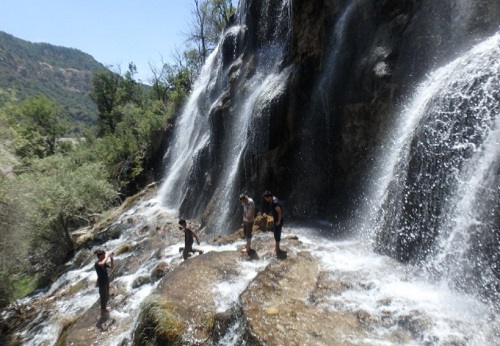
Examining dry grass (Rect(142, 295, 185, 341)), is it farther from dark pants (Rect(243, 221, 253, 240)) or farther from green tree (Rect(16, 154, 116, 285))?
green tree (Rect(16, 154, 116, 285))

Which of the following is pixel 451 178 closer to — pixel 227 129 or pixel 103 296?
pixel 103 296

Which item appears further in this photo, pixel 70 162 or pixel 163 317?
pixel 70 162

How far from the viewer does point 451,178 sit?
881 centimetres

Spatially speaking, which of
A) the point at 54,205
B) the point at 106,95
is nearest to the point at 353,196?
the point at 54,205

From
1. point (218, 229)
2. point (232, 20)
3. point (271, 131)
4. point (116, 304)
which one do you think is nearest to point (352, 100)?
point (271, 131)

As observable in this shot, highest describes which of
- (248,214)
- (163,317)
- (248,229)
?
(248,214)

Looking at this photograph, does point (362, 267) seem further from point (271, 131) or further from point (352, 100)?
point (271, 131)

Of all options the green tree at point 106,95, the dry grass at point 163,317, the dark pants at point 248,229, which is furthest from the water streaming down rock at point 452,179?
the green tree at point 106,95

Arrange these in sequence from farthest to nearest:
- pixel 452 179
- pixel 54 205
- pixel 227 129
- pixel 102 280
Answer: pixel 227 129
pixel 54 205
pixel 102 280
pixel 452 179

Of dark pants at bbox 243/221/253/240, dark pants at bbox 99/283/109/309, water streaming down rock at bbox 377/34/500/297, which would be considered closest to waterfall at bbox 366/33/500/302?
water streaming down rock at bbox 377/34/500/297

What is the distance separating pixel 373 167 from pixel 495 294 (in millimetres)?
5695

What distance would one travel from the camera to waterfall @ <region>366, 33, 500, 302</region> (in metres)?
7.70

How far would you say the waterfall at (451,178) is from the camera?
7695mm

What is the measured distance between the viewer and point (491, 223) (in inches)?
297
